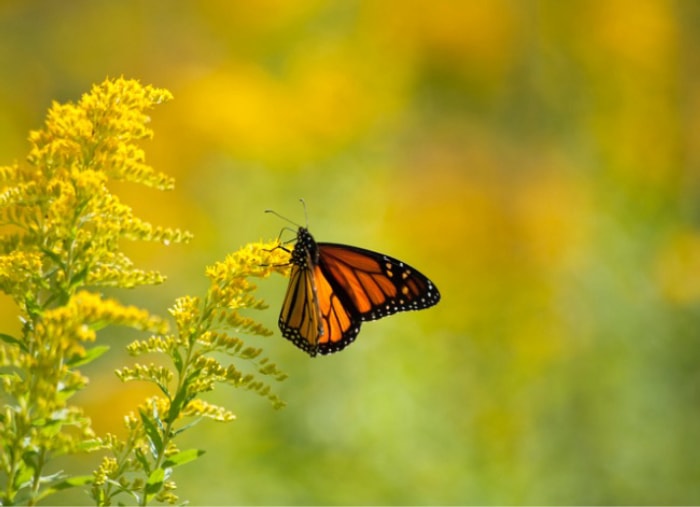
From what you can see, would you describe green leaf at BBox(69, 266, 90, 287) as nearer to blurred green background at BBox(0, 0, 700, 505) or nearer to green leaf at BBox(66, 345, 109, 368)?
green leaf at BBox(66, 345, 109, 368)

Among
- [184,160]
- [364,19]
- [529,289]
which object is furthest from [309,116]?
[529,289]

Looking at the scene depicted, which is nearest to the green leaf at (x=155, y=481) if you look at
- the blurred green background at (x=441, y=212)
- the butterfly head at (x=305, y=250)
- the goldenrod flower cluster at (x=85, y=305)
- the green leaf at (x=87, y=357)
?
the goldenrod flower cluster at (x=85, y=305)

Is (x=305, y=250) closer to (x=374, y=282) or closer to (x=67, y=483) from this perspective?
(x=374, y=282)

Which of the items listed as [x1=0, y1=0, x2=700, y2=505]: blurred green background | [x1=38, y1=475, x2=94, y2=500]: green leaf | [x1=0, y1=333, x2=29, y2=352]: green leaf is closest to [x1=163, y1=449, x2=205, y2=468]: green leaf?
[x1=38, y1=475, x2=94, y2=500]: green leaf

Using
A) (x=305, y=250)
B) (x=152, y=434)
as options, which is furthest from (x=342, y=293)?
(x=152, y=434)

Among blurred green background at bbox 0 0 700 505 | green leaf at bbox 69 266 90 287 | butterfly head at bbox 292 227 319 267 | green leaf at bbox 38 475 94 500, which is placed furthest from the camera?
blurred green background at bbox 0 0 700 505

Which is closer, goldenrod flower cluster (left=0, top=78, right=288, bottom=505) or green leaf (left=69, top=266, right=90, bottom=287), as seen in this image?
goldenrod flower cluster (left=0, top=78, right=288, bottom=505)
